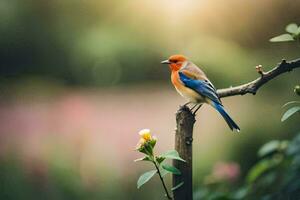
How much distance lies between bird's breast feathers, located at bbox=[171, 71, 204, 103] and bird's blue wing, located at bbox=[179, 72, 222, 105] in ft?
0.03

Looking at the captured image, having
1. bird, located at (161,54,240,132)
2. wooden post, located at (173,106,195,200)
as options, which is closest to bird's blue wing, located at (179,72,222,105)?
bird, located at (161,54,240,132)

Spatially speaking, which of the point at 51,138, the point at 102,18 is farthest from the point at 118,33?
the point at 51,138

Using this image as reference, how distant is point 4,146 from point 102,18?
128cm

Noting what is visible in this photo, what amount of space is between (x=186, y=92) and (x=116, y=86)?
237 cm

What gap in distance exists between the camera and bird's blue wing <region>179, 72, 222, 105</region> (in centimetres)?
135

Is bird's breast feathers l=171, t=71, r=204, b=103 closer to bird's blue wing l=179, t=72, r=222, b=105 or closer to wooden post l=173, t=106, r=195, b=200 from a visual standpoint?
bird's blue wing l=179, t=72, r=222, b=105

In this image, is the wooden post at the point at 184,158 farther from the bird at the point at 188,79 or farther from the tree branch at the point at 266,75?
the bird at the point at 188,79

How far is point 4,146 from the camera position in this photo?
8.88 feet

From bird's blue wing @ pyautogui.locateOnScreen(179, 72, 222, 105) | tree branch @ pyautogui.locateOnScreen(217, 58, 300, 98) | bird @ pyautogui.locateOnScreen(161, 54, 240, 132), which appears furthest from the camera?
bird @ pyautogui.locateOnScreen(161, 54, 240, 132)

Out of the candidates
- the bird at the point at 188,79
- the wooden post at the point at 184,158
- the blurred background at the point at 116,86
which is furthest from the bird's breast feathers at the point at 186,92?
the blurred background at the point at 116,86

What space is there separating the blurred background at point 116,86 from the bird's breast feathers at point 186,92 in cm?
99

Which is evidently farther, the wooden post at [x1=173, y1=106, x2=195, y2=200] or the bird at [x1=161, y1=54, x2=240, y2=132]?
the bird at [x1=161, y1=54, x2=240, y2=132]

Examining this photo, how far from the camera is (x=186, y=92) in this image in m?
1.53

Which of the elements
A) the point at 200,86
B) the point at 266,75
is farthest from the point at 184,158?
the point at 200,86
